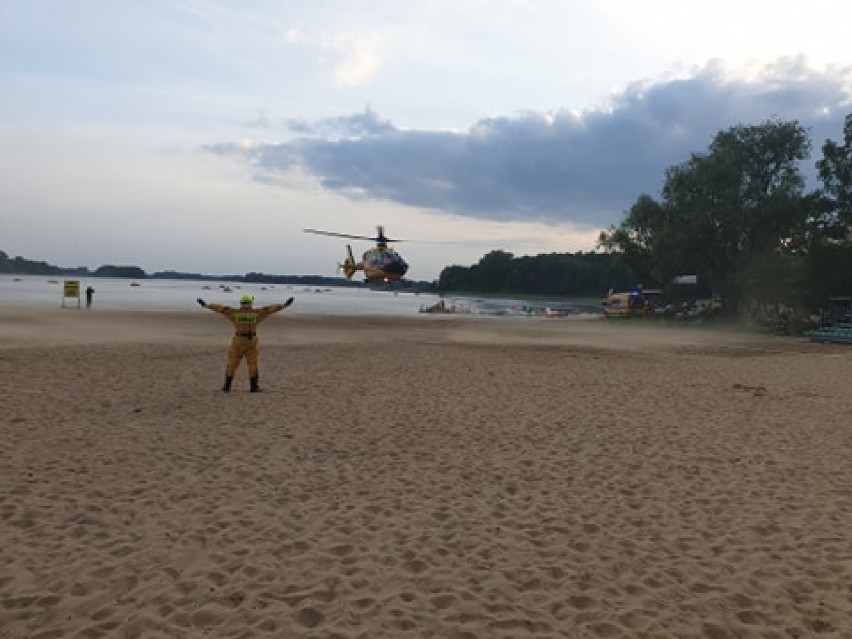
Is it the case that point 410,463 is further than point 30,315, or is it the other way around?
point 30,315

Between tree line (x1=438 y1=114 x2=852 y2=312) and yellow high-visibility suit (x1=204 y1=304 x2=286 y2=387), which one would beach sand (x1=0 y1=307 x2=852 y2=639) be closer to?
yellow high-visibility suit (x1=204 y1=304 x2=286 y2=387)

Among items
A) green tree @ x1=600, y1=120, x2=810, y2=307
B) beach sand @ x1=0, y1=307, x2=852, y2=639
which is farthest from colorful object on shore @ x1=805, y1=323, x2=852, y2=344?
beach sand @ x1=0, y1=307, x2=852, y2=639

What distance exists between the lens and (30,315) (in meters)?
41.2

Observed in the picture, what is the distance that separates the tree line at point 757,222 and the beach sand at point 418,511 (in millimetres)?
28257

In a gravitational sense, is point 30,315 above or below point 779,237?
below

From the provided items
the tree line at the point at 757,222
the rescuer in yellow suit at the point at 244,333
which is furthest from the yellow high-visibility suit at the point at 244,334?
the tree line at the point at 757,222

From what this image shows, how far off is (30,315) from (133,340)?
61.0 ft

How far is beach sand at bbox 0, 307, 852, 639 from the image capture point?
4824mm

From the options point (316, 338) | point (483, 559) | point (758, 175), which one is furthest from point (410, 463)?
point (758, 175)

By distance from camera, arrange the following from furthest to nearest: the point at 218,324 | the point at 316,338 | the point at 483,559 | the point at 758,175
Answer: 1. the point at 758,175
2. the point at 218,324
3. the point at 316,338
4. the point at 483,559

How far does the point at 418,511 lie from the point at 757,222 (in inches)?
1872

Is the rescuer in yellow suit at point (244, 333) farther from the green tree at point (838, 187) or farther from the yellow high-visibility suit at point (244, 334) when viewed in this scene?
the green tree at point (838, 187)

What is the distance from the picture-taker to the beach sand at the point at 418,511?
190 inches

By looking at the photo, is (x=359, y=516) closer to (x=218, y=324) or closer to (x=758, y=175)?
(x=218, y=324)
